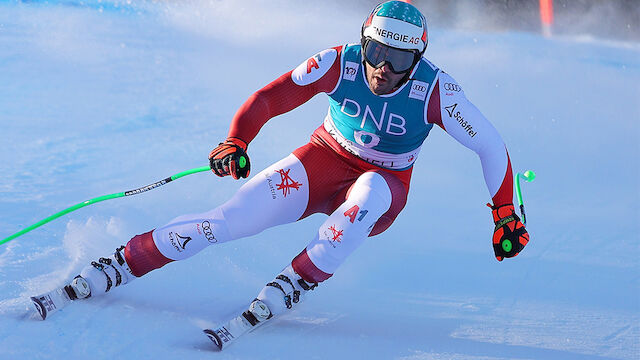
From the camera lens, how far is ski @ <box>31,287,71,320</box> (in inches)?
109

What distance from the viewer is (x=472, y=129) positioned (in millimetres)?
2951

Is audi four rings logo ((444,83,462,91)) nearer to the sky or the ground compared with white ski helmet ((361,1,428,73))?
nearer to the ground

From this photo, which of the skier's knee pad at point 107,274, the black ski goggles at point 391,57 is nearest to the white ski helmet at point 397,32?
the black ski goggles at point 391,57

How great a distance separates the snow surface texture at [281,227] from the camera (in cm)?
296

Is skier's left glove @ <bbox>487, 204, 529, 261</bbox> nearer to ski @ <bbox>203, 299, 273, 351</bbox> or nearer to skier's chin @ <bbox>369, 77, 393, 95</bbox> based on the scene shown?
skier's chin @ <bbox>369, 77, 393, 95</bbox>

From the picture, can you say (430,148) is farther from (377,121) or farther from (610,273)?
(377,121)

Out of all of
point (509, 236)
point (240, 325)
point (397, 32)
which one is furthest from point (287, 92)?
point (509, 236)

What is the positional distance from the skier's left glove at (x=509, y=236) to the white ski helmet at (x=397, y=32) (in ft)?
2.44

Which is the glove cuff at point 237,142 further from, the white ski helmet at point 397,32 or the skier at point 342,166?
the white ski helmet at point 397,32

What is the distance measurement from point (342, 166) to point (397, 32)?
0.64 m

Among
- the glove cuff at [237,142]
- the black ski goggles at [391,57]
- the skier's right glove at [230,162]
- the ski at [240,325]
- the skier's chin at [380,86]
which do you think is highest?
the black ski goggles at [391,57]

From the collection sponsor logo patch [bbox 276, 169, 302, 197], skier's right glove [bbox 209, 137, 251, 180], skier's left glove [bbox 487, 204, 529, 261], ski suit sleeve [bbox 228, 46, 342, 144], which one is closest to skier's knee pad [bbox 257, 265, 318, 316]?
sponsor logo patch [bbox 276, 169, 302, 197]

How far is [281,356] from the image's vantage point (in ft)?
9.01

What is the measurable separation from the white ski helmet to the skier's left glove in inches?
29.3
